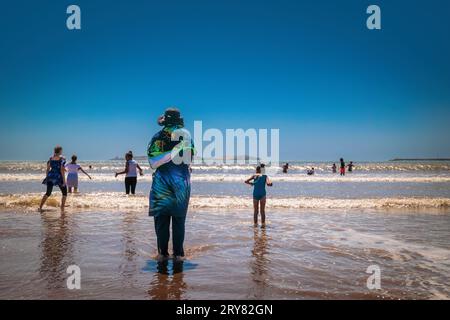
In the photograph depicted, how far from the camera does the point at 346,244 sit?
24.3 feet

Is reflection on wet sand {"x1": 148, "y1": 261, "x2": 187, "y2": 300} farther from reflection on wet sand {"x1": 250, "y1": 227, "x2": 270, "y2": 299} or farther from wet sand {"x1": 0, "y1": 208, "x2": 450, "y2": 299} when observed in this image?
reflection on wet sand {"x1": 250, "y1": 227, "x2": 270, "y2": 299}

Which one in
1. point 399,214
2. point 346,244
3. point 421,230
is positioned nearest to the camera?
point 346,244

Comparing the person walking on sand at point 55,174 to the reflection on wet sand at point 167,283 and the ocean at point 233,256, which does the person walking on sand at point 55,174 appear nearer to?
the ocean at point 233,256

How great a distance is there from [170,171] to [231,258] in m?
1.86

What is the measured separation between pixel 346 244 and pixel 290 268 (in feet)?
7.78

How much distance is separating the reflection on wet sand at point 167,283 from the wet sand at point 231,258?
0.04 ft

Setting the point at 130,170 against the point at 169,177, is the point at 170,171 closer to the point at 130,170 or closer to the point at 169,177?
the point at 169,177

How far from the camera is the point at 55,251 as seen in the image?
6.44 metres

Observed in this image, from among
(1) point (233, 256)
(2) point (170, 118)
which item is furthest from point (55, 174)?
(1) point (233, 256)

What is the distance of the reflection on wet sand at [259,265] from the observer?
14.7 feet

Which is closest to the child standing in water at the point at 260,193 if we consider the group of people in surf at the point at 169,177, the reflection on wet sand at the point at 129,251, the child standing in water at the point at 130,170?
the reflection on wet sand at the point at 129,251
